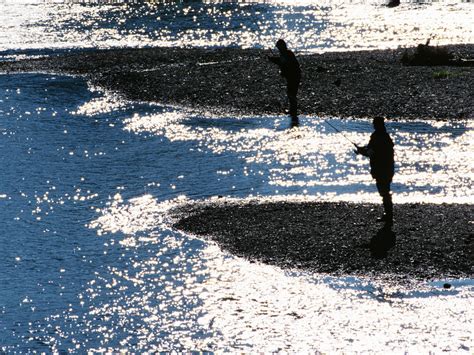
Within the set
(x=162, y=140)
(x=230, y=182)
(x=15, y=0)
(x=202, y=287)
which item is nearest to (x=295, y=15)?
(x=15, y=0)

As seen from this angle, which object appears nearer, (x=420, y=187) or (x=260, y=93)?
(x=420, y=187)

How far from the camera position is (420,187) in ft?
74.9

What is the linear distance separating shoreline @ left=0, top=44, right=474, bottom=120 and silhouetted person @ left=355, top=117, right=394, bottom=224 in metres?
13.1

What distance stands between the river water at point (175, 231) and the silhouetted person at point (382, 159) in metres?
2.44

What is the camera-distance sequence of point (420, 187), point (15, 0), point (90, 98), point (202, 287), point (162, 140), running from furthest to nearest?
point (15, 0) → point (90, 98) → point (162, 140) → point (420, 187) → point (202, 287)

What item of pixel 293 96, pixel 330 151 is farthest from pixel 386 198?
pixel 293 96

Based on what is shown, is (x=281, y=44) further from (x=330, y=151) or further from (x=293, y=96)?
(x=330, y=151)

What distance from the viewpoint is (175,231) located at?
20109mm

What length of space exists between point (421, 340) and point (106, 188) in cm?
1214

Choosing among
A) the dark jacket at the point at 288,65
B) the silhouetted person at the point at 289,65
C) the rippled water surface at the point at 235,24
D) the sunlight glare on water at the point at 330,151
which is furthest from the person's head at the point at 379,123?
the rippled water surface at the point at 235,24

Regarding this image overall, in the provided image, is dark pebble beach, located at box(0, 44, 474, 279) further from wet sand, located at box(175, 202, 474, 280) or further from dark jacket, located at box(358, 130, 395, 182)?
dark jacket, located at box(358, 130, 395, 182)

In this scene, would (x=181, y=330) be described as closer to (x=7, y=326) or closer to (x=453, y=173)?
(x=7, y=326)

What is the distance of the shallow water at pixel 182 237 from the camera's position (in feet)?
47.6

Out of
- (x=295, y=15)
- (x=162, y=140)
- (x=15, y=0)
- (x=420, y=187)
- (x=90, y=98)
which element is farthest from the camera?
(x=15, y=0)
